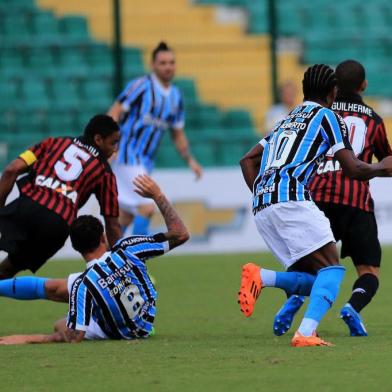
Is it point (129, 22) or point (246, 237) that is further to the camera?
point (129, 22)

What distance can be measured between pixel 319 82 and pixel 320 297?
1.38 metres

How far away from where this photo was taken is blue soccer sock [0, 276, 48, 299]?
8.80 meters

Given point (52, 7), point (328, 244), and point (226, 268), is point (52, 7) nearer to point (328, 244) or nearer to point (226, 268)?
point (226, 268)

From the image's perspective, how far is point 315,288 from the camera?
7.79 m

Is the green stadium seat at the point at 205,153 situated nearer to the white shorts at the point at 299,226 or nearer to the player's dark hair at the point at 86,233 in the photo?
the player's dark hair at the point at 86,233

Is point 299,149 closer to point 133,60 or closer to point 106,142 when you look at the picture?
point 106,142

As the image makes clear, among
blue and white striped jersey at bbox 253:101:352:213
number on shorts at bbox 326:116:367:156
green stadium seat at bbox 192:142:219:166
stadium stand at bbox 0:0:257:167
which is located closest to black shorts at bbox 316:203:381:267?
number on shorts at bbox 326:116:367:156

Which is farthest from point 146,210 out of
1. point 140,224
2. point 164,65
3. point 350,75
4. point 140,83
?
point 350,75

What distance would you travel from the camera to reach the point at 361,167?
7781 millimetres

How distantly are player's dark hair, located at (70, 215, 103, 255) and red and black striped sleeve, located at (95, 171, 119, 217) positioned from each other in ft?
3.26

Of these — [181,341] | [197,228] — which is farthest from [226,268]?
[181,341]

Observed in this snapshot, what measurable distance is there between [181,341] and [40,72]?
11.4m

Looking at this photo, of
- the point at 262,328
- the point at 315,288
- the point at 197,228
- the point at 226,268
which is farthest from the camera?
the point at 197,228

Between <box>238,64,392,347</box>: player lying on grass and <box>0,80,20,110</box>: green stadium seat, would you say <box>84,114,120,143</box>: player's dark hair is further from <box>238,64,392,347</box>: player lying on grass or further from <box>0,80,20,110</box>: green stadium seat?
<box>0,80,20,110</box>: green stadium seat
